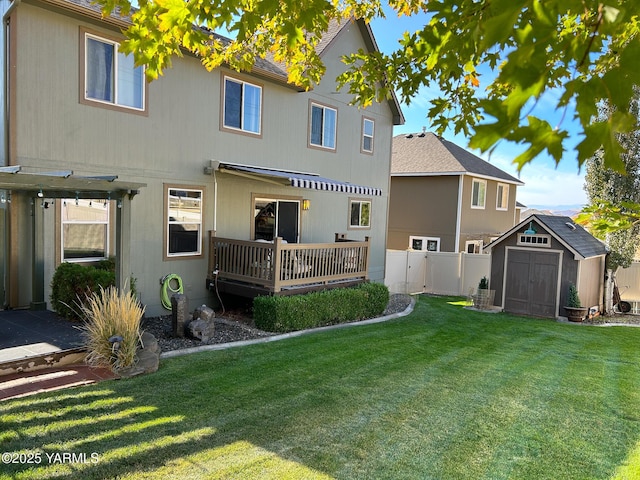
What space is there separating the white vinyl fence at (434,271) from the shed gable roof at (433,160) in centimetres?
462

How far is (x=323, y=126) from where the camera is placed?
1376 cm

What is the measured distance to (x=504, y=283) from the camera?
1555 cm

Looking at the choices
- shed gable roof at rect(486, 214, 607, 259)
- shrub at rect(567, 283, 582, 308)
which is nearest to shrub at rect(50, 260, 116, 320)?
shed gable roof at rect(486, 214, 607, 259)

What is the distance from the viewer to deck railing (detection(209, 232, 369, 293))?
9.69 m

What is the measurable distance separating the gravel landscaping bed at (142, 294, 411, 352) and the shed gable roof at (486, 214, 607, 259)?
9.68 metres

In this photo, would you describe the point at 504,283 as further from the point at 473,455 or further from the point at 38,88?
the point at 38,88

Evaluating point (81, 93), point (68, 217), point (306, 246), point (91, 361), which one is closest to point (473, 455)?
point (91, 361)

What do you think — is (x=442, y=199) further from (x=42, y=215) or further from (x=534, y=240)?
(x=42, y=215)

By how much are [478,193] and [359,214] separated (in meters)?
9.52

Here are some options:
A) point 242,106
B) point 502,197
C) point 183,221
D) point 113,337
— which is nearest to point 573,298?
point 242,106

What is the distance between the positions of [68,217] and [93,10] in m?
3.77

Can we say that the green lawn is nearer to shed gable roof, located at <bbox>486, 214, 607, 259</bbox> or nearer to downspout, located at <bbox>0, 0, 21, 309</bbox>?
downspout, located at <bbox>0, 0, 21, 309</bbox>

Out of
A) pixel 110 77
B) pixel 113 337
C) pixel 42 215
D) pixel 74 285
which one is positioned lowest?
A: pixel 113 337

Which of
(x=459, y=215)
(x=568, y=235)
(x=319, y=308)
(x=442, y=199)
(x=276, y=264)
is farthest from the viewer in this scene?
(x=442, y=199)
